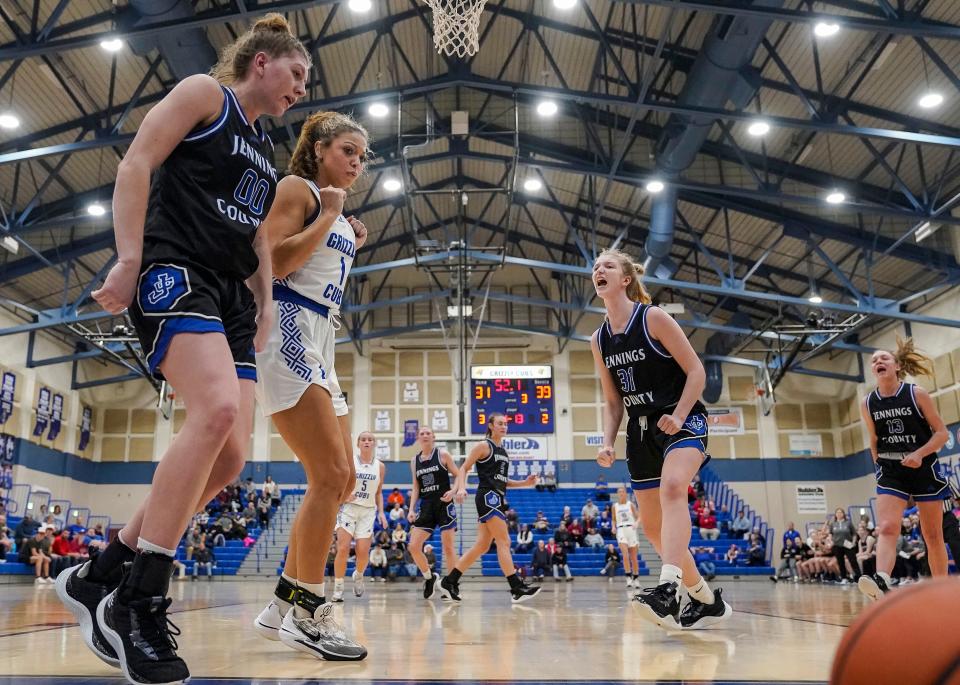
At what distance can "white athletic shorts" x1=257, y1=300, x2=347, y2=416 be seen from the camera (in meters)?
3.12

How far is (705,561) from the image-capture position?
20578 mm

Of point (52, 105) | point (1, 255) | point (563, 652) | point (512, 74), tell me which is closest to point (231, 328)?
point (563, 652)

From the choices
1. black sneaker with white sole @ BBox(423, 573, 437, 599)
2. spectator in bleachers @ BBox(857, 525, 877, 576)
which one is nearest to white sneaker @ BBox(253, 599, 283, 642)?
black sneaker with white sole @ BBox(423, 573, 437, 599)

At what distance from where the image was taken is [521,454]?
2925 cm

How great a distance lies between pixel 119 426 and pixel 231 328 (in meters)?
30.5

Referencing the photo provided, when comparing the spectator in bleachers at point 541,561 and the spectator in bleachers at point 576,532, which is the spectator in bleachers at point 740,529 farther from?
Result: the spectator in bleachers at point 541,561

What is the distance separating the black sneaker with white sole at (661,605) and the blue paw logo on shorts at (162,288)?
2.43 meters

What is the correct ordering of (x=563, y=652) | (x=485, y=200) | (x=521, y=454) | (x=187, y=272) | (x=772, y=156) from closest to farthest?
(x=187, y=272), (x=563, y=652), (x=772, y=156), (x=485, y=200), (x=521, y=454)

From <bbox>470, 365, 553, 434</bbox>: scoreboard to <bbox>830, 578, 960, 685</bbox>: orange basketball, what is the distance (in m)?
27.0

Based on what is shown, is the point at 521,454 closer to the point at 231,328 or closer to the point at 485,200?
the point at 485,200

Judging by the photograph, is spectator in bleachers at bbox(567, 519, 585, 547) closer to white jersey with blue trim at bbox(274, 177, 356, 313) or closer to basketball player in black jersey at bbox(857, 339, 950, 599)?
basketball player in black jersey at bbox(857, 339, 950, 599)

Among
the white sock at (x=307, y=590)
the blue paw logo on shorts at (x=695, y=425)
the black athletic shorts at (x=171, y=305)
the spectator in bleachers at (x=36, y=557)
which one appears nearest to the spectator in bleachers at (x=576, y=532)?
the spectator in bleachers at (x=36, y=557)

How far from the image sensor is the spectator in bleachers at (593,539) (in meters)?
21.8

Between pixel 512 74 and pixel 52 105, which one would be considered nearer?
pixel 52 105
